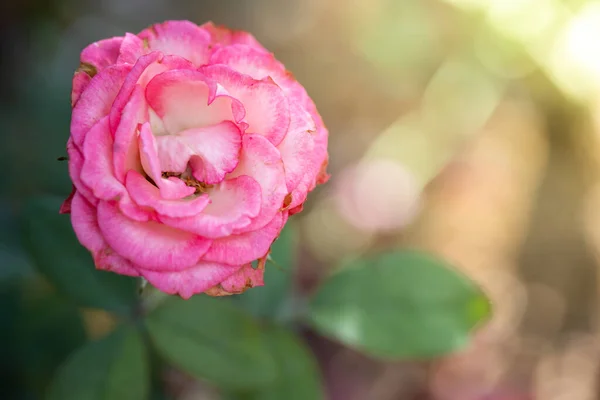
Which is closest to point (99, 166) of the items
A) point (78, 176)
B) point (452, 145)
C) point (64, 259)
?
point (78, 176)

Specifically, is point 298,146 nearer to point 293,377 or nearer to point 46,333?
point 293,377

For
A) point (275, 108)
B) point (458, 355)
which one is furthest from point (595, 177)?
point (275, 108)

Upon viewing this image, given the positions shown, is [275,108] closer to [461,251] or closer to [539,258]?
[461,251]

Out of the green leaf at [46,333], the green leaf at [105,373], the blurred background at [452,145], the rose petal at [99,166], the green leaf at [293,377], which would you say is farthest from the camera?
the blurred background at [452,145]

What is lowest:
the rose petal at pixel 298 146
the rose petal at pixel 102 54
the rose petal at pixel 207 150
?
the rose petal at pixel 207 150

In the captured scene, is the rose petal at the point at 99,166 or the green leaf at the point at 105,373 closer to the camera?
the rose petal at the point at 99,166

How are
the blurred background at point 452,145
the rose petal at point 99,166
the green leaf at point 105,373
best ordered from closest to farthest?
the rose petal at point 99,166
the green leaf at point 105,373
the blurred background at point 452,145

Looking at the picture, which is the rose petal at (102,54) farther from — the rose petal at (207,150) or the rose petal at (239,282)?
the rose petal at (239,282)

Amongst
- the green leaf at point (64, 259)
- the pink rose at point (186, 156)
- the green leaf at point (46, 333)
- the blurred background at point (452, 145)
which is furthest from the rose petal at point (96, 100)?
the blurred background at point (452, 145)

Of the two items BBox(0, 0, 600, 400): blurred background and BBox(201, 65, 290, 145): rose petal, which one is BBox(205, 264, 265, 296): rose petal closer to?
BBox(201, 65, 290, 145): rose petal
